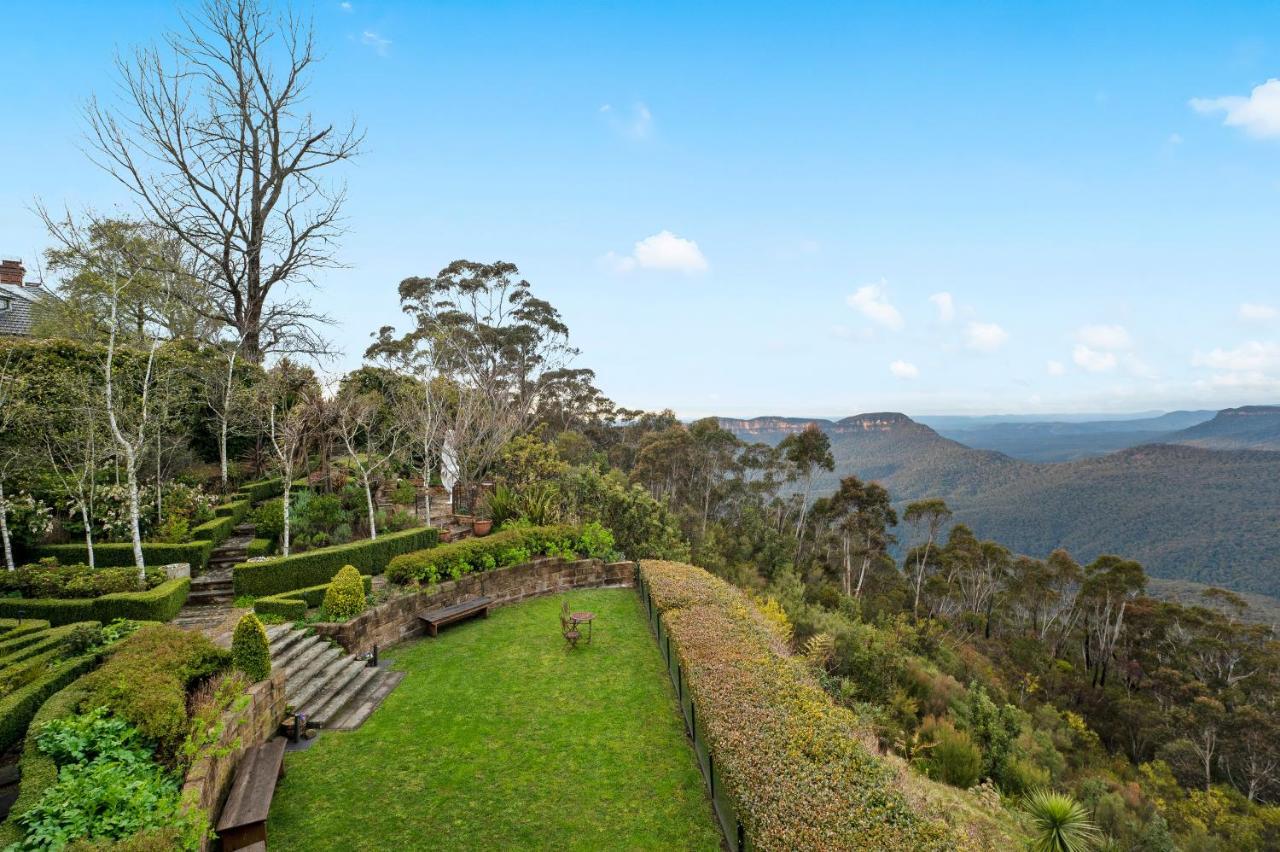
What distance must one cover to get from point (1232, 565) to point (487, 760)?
83831mm

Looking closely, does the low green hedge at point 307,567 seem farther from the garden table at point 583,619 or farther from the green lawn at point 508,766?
the garden table at point 583,619

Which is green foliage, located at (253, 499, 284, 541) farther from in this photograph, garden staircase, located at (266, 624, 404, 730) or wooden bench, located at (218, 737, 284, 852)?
wooden bench, located at (218, 737, 284, 852)

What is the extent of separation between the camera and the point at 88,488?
39.6 ft

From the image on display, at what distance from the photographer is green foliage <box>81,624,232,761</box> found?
4.77 metres

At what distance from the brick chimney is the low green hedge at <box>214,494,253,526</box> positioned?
66.5 feet

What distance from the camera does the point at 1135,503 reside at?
71.5m

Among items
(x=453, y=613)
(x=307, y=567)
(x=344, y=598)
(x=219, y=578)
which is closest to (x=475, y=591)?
(x=453, y=613)

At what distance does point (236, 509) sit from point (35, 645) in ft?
27.5

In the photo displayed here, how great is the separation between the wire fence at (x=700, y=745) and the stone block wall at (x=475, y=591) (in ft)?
11.5

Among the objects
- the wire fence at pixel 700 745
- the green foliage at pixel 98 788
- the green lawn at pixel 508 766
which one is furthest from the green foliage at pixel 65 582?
the wire fence at pixel 700 745

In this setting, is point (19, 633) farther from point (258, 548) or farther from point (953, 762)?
point (953, 762)

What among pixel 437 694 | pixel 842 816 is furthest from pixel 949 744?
pixel 437 694

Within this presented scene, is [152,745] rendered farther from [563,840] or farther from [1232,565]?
[1232,565]

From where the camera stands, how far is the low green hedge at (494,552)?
11375 millimetres
